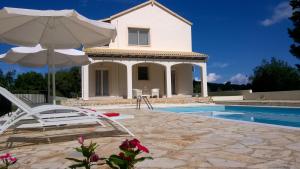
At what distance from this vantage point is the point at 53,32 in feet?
22.4

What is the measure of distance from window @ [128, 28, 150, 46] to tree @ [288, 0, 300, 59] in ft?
41.7

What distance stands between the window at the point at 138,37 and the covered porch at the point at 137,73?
1.77m

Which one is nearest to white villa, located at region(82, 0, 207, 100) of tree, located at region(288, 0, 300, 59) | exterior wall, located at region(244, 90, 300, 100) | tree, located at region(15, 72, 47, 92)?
exterior wall, located at region(244, 90, 300, 100)

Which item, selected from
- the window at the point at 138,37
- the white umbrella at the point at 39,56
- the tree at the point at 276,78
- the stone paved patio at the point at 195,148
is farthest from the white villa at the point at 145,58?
the stone paved patio at the point at 195,148

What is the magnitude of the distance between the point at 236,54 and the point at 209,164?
43.0 meters

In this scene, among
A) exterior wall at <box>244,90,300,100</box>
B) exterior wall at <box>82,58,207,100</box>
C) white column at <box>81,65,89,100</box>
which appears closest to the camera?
white column at <box>81,65,89,100</box>

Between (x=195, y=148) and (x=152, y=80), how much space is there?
58.8 ft

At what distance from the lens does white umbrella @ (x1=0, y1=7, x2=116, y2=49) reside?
5.99 metres

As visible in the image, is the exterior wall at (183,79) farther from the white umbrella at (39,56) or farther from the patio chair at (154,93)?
the white umbrella at (39,56)

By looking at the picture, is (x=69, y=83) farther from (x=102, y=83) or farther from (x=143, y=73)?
(x=102, y=83)

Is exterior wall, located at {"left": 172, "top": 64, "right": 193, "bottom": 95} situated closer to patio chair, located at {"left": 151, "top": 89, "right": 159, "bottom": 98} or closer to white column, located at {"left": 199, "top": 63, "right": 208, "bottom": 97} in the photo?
white column, located at {"left": 199, "top": 63, "right": 208, "bottom": 97}

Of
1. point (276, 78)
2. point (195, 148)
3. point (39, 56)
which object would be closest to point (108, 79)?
point (39, 56)

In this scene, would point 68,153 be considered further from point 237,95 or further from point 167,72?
point 237,95

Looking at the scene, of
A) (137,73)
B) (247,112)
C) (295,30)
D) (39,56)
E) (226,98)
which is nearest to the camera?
(39,56)
